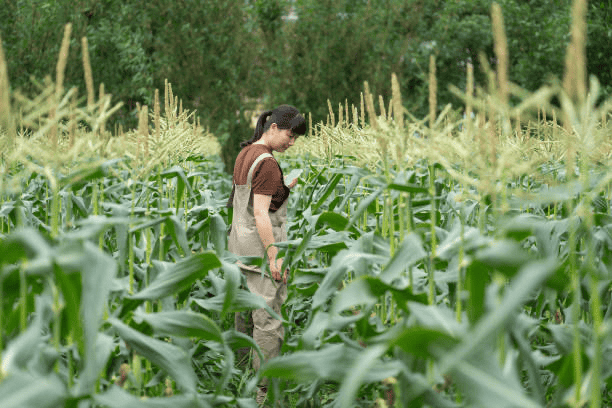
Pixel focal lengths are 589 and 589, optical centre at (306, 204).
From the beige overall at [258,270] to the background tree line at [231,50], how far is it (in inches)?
318

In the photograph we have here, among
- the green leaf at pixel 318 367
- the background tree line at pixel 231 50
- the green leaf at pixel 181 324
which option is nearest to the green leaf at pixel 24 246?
the green leaf at pixel 181 324

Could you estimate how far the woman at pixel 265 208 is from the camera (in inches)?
147

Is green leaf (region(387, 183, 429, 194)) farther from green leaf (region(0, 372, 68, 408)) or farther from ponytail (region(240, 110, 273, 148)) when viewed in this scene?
ponytail (region(240, 110, 273, 148))

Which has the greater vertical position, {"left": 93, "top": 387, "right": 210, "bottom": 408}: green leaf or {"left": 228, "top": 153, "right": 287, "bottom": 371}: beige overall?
{"left": 93, "top": 387, "right": 210, "bottom": 408}: green leaf

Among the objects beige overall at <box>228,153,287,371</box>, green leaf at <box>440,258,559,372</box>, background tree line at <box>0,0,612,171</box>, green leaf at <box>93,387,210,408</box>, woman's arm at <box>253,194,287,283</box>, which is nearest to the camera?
green leaf at <box>440,258,559,372</box>

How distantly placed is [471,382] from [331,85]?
15.7 metres

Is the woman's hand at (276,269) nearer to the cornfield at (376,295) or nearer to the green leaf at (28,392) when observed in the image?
the cornfield at (376,295)

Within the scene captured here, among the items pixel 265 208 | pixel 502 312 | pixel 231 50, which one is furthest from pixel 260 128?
pixel 231 50

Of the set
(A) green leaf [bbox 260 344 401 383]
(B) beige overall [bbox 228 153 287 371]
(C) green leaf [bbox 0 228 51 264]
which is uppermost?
(C) green leaf [bbox 0 228 51 264]

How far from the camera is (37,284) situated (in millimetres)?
2053

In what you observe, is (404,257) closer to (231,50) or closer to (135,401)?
(135,401)

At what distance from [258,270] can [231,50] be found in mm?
10443

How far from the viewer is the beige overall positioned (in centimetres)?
390

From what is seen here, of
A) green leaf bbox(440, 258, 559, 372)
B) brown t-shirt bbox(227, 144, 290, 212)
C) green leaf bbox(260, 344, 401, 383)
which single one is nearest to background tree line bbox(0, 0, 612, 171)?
Answer: brown t-shirt bbox(227, 144, 290, 212)
